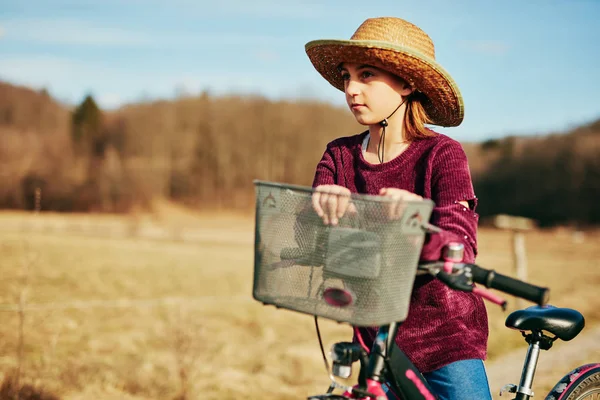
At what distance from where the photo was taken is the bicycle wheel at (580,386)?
105 inches

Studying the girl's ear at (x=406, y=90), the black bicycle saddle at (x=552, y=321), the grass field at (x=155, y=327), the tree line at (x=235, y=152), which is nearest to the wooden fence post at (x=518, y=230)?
the grass field at (x=155, y=327)

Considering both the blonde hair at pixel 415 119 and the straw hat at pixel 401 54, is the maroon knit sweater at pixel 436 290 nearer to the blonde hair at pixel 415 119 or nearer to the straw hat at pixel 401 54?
the blonde hair at pixel 415 119

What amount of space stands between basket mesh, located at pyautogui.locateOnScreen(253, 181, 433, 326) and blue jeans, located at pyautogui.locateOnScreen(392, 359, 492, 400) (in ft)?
2.13

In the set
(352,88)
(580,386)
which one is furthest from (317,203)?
(580,386)

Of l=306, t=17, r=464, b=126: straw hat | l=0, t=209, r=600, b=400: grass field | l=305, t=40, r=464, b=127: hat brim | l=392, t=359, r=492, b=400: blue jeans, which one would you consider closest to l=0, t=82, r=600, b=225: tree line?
l=0, t=209, r=600, b=400: grass field

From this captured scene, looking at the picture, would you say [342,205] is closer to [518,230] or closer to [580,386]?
[580,386]

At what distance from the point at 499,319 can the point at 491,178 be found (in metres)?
47.8

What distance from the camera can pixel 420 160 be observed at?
94.7 inches

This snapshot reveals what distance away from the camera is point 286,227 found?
1914 millimetres

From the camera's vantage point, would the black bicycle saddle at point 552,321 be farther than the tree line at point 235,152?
No

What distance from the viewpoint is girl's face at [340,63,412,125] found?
2346mm

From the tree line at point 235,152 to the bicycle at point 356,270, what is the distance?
40.1 meters

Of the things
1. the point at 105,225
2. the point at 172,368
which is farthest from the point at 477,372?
the point at 105,225

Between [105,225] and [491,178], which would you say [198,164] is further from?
[491,178]
